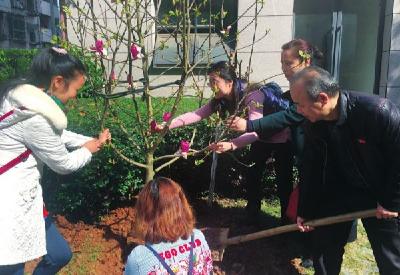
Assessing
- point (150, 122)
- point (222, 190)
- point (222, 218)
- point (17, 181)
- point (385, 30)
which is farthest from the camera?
point (385, 30)

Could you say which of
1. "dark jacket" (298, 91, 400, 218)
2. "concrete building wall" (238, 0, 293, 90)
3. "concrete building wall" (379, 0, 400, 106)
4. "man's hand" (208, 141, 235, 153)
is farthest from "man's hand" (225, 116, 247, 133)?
"concrete building wall" (379, 0, 400, 106)

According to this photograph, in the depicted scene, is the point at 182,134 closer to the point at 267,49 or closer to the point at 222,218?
the point at 222,218

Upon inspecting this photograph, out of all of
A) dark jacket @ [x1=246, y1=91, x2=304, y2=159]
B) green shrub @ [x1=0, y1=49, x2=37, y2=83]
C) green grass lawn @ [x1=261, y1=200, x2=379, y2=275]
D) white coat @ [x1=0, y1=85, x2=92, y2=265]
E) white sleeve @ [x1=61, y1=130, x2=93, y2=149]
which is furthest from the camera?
green shrub @ [x1=0, y1=49, x2=37, y2=83]

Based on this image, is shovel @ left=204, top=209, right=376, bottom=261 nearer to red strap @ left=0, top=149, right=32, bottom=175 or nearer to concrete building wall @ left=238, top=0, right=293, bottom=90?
red strap @ left=0, top=149, right=32, bottom=175

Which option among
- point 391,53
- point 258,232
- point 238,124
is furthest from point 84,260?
point 391,53

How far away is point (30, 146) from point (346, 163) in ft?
5.89

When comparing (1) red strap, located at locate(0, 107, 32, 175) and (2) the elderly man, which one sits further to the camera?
(2) the elderly man

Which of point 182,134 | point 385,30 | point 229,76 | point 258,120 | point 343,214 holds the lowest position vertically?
point 343,214

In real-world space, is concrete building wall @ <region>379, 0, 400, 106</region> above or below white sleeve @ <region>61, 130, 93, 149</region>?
above

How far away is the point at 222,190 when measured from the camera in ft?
15.2

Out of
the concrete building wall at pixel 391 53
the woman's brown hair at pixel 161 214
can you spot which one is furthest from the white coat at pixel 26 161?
the concrete building wall at pixel 391 53

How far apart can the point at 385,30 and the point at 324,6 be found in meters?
1.19

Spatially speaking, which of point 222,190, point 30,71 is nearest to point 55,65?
point 30,71

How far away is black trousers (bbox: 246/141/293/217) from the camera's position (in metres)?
3.63
